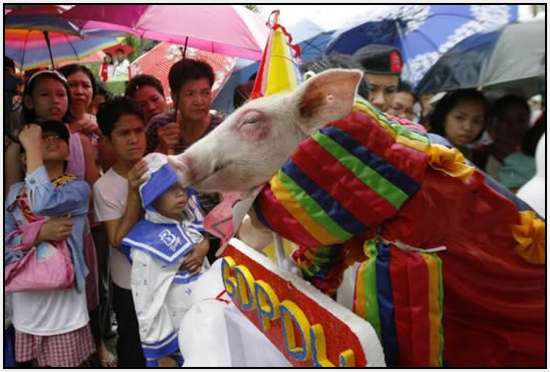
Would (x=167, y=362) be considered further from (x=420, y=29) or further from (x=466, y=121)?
(x=420, y=29)

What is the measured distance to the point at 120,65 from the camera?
13.8 ft

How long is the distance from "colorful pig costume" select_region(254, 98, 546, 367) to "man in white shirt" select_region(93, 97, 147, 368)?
4.10ft

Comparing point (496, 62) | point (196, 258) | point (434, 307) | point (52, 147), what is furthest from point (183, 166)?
point (496, 62)

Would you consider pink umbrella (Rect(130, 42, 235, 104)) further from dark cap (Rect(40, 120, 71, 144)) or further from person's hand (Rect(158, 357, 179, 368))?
person's hand (Rect(158, 357, 179, 368))

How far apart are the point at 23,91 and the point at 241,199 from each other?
1683 millimetres

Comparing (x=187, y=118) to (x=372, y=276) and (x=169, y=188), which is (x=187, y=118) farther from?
(x=372, y=276)

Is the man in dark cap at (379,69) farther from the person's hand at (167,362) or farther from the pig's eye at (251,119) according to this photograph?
the person's hand at (167,362)

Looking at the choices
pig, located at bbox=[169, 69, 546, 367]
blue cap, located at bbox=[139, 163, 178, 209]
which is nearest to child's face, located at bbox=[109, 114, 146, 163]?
blue cap, located at bbox=[139, 163, 178, 209]

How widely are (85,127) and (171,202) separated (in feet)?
3.36

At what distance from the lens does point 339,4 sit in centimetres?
192

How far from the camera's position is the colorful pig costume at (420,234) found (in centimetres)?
89

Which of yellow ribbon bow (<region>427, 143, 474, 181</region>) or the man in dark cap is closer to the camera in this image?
yellow ribbon bow (<region>427, 143, 474, 181</region>)

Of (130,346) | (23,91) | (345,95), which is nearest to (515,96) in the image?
(345,95)

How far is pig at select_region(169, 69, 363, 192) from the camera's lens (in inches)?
39.9
